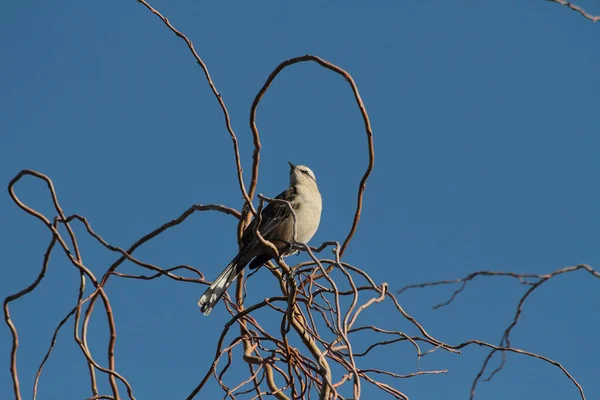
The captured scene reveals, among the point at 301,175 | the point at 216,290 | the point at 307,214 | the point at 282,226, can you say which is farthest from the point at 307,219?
the point at 216,290

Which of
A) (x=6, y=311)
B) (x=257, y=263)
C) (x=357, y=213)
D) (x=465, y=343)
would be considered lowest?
(x=6, y=311)

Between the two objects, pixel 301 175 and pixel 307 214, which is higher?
pixel 301 175

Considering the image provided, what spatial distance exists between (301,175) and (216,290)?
93.0 inches

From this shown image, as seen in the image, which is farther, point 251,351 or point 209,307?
point 209,307

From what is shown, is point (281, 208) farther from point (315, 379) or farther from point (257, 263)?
point (315, 379)

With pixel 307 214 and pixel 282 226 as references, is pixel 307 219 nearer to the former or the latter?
pixel 307 214

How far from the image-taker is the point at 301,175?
6.27m

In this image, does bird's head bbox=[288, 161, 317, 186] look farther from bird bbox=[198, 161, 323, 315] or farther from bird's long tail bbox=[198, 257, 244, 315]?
bird's long tail bbox=[198, 257, 244, 315]

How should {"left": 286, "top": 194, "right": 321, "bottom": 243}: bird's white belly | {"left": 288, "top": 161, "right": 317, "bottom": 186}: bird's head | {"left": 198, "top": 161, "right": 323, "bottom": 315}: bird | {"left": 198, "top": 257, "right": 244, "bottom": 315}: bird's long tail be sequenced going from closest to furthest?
{"left": 198, "top": 257, "right": 244, "bottom": 315}: bird's long tail, {"left": 198, "top": 161, "right": 323, "bottom": 315}: bird, {"left": 286, "top": 194, "right": 321, "bottom": 243}: bird's white belly, {"left": 288, "top": 161, "right": 317, "bottom": 186}: bird's head

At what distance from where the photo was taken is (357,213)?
9.61ft

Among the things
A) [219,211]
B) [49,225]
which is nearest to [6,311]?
[49,225]

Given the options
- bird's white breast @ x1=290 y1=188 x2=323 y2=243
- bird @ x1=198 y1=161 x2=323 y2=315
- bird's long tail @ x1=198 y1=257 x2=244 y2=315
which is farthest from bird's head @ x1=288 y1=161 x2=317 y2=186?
bird's long tail @ x1=198 y1=257 x2=244 y2=315

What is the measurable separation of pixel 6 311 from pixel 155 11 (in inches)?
50.4

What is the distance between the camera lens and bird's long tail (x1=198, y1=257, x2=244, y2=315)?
157 inches
